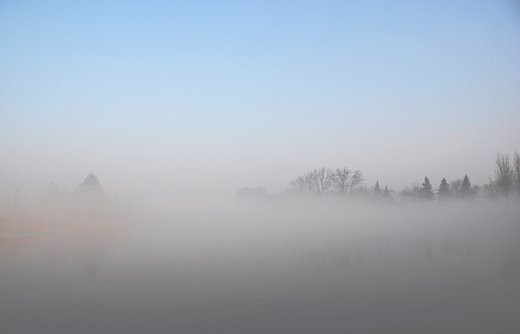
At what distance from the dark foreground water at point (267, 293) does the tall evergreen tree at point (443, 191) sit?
2399 inches

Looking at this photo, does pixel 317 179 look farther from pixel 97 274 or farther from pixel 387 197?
pixel 97 274

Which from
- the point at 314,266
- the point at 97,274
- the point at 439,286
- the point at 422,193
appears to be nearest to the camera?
the point at 439,286

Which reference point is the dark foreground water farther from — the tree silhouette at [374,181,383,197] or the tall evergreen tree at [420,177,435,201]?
the tree silhouette at [374,181,383,197]

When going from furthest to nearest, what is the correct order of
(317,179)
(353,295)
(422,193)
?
(317,179)
(422,193)
(353,295)

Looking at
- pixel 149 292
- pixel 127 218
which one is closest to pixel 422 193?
pixel 127 218

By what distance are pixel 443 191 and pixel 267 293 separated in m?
77.0

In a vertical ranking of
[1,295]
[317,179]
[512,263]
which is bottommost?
[512,263]

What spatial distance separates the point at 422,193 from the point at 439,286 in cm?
7691

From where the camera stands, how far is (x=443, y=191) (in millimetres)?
79000

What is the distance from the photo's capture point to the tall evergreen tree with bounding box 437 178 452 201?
78.1m

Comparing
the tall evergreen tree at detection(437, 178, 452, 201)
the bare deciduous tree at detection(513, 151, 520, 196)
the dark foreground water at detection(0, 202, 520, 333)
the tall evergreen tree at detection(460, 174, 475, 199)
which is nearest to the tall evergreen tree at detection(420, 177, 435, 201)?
the tall evergreen tree at detection(437, 178, 452, 201)

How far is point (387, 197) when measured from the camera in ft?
306

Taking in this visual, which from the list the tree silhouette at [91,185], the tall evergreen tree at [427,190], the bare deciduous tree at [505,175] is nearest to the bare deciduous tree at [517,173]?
the bare deciduous tree at [505,175]

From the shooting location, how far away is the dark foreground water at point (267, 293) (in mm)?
9945
